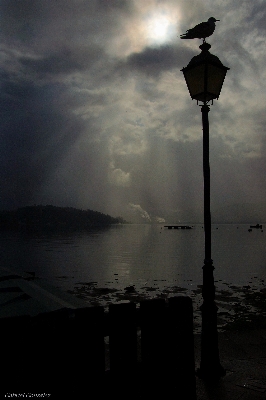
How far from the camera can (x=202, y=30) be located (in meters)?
6.13

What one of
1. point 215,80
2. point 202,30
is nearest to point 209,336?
point 215,80

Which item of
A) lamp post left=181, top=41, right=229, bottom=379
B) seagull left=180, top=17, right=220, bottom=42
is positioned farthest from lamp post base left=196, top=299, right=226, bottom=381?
seagull left=180, top=17, right=220, bottom=42

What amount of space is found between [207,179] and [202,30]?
2.81 m

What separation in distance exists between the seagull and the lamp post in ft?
0.90

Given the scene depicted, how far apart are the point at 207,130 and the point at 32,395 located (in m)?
5.13

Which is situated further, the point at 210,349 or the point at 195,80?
the point at 195,80

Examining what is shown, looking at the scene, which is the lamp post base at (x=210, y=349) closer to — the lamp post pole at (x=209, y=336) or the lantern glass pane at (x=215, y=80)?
the lamp post pole at (x=209, y=336)

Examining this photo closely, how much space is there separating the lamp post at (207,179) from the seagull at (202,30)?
273mm

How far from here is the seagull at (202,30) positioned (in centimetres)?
605

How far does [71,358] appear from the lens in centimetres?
313

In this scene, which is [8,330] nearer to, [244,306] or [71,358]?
[71,358]

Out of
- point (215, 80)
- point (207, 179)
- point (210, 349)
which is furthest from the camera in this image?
point (207, 179)

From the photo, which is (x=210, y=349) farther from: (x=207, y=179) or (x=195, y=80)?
(x=195, y=80)

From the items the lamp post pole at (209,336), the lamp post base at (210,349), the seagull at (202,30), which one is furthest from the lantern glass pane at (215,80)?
the lamp post base at (210,349)
